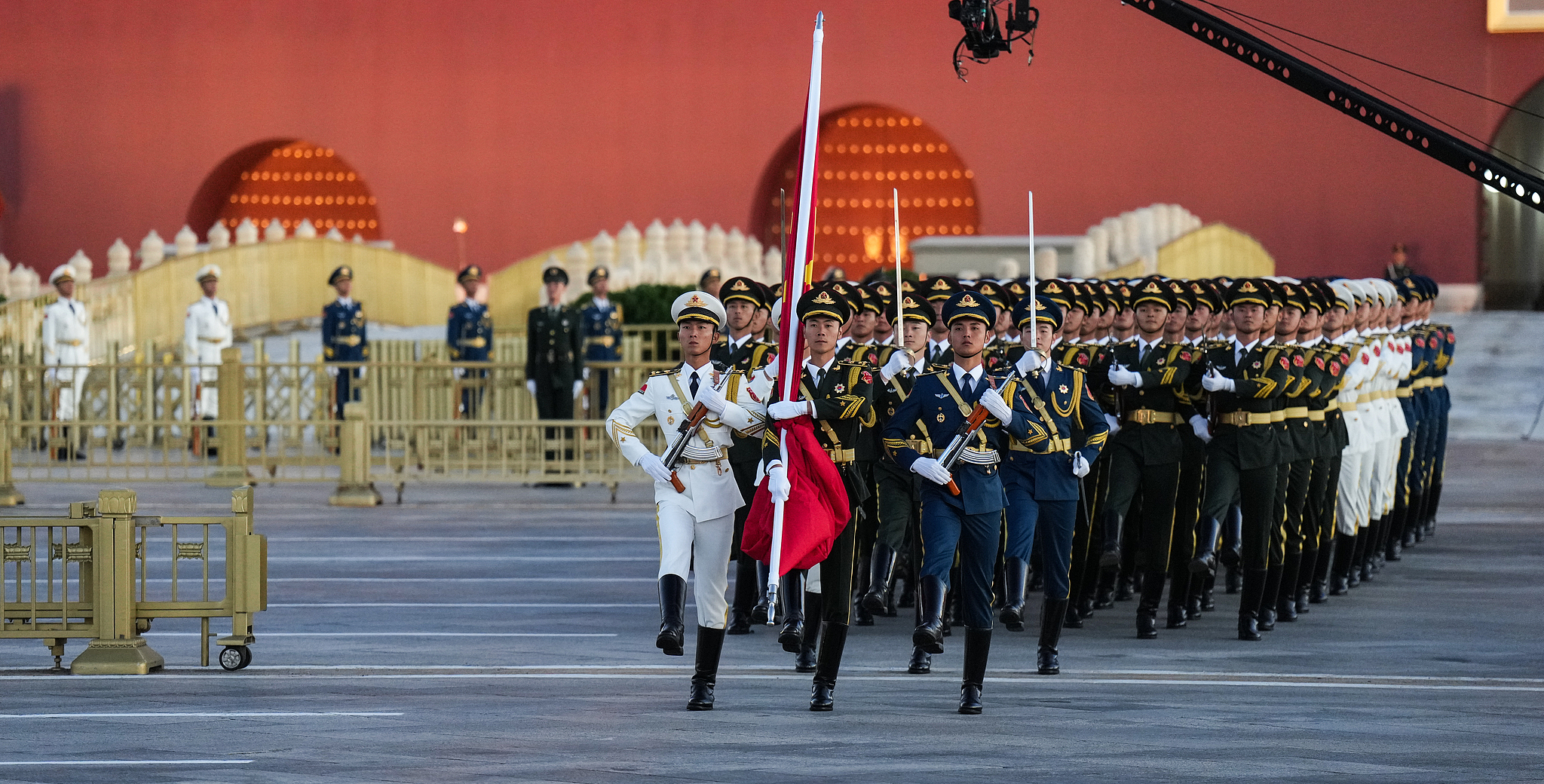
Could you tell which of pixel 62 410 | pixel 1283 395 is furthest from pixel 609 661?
pixel 62 410

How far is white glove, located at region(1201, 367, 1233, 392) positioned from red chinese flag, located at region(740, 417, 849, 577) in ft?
9.70

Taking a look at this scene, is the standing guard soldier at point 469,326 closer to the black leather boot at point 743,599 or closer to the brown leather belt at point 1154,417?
the black leather boot at point 743,599

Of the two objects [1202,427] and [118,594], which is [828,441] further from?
[118,594]

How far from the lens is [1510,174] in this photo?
1233cm

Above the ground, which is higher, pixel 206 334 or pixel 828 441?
pixel 206 334

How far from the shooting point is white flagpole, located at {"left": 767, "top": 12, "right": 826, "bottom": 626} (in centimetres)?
720

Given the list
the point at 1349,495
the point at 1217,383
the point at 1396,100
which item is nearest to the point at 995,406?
the point at 1217,383

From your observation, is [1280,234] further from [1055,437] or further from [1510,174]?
[1055,437]

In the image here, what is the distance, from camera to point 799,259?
23.7 feet

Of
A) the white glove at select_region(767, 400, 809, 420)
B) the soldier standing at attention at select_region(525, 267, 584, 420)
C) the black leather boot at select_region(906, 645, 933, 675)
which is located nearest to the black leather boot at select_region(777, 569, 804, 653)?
the black leather boot at select_region(906, 645, 933, 675)

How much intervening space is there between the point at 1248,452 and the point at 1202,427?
0.31 metres

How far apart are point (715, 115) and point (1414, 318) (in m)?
18.7

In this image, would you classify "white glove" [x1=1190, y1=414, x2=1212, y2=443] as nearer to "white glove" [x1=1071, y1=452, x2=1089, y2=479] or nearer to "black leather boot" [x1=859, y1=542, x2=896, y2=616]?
"white glove" [x1=1071, y1=452, x2=1089, y2=479]

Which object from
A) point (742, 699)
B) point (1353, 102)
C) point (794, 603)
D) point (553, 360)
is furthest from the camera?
point (553, 360)
